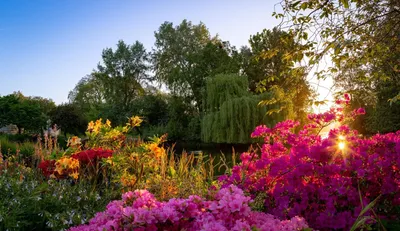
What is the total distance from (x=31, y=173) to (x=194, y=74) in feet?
75.1

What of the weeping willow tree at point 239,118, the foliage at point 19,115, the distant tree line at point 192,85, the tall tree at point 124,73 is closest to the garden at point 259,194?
the distant tree line at point 192,85

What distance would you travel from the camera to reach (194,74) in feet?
91.4

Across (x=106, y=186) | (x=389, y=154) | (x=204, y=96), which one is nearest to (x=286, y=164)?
(x=389, y=154)

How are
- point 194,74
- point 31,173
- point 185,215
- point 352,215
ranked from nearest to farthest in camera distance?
1. point 185,215
2. point 352,215
3. point 31,173
4. point 194,74

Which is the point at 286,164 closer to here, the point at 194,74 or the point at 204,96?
the point at 204,96

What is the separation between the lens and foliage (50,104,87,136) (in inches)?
1144

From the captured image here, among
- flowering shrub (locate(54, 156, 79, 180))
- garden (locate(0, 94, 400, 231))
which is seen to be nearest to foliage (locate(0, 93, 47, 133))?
flowering shrub (locate(54, 156, 79, 180))

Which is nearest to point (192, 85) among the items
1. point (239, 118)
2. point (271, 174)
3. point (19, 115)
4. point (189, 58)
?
point (189, 58)

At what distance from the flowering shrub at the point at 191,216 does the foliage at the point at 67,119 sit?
2799 centimetres

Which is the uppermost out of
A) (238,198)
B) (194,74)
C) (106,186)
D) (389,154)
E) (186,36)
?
(186,36)

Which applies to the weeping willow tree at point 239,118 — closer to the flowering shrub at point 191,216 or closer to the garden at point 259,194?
the garden at point 259,194

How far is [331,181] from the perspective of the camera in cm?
328

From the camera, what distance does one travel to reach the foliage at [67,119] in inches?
1144

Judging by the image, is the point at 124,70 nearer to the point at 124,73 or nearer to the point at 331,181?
the point at 124,73
